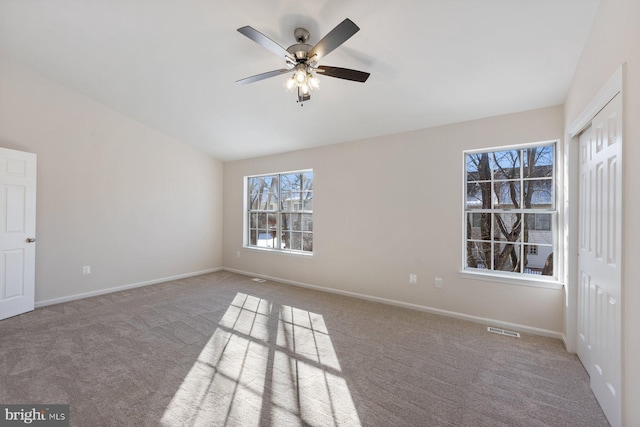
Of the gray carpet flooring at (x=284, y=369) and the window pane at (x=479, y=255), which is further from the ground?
the window pane at (x=479, y=255)

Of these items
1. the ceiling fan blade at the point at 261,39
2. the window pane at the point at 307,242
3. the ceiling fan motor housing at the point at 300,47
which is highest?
the ceiling fan motor housing at the point at 300,47

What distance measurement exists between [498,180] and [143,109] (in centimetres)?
520

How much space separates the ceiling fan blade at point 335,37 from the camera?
1757 millimetres

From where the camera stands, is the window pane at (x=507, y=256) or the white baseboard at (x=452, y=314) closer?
the white baseboard at (x=452, y=314)

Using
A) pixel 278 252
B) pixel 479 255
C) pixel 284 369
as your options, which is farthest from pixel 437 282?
pixel 278 252

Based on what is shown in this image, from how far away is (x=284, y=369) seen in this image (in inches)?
93.2

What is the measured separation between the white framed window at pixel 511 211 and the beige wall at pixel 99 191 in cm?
500

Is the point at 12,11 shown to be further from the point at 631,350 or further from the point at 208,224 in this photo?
the point at 631,350

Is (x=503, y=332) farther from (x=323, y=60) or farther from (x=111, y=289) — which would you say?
(x=111, y=289)

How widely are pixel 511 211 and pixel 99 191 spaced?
19.3 ft

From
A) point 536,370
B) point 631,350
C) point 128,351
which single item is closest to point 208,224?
point 128,351

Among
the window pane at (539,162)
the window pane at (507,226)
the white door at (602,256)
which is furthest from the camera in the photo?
the window pane at (507,226)

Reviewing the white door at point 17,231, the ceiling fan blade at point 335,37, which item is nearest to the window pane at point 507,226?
the ceiling fan blade at point 335,37

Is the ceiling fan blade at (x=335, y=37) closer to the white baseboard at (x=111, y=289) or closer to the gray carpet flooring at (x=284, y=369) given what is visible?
the gray carpet flooring at (x=284, y=369)
